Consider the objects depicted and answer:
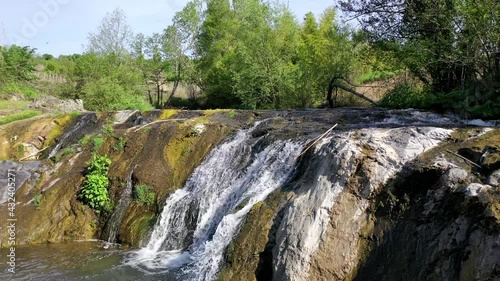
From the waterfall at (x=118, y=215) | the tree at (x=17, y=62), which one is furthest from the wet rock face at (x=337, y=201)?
the tree at (x=17, y=62)

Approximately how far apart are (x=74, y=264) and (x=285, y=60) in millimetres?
15459

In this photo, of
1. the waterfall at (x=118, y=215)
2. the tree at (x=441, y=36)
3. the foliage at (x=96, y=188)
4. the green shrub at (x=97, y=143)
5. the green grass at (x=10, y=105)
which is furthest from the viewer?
the green grass at (x=10, y=105)

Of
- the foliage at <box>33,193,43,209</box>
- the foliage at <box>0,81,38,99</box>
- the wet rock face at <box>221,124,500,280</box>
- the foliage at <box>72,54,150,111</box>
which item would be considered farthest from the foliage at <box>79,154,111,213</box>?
the foliage at <box>0,81,38,99</box>

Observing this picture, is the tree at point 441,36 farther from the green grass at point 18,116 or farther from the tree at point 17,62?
the tree at point 17,62

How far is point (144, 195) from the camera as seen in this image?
10500 mm

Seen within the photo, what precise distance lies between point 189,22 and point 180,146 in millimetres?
23776

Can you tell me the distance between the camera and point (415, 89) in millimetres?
13750

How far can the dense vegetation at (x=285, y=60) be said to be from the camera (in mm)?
10266

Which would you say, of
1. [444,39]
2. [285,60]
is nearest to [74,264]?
[444,39]

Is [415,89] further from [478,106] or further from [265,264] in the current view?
[265,264]

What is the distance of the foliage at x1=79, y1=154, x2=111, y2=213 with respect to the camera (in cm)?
1088

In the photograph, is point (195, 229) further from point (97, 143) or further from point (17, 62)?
point (17, 62)

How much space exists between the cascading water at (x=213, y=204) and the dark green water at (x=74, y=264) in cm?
36


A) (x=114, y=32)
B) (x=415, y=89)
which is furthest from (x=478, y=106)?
(x=114, y=32)
